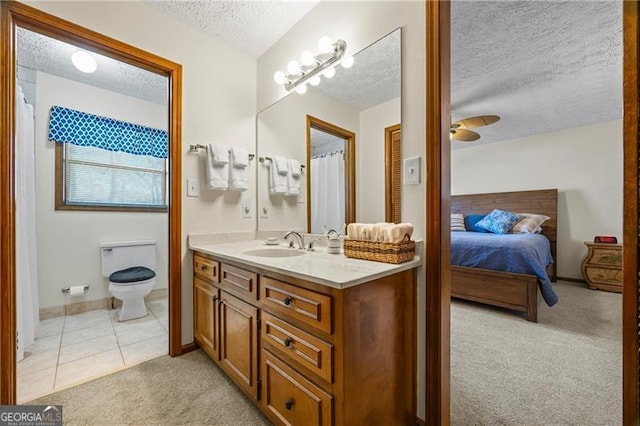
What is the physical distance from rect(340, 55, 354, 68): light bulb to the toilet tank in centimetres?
289

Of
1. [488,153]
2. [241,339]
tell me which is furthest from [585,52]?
[241,339]

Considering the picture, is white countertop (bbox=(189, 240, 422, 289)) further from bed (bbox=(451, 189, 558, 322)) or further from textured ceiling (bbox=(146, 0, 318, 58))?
bed (bbox=(451, 189, 558, 322))

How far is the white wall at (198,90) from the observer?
1.69 metres

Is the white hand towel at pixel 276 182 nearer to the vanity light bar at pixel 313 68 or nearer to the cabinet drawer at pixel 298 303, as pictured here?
the vanity light bar at pixel 313 68

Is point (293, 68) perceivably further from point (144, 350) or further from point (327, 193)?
point (144, 350)

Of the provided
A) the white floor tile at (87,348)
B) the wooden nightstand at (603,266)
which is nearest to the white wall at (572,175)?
the wooden nightstand at (603,266)

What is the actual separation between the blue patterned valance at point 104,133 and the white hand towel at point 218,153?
2.13 feet

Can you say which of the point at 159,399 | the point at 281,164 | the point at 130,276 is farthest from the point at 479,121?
the point at 130,276

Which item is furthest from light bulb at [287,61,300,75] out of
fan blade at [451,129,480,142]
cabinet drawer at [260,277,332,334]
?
fan blade at [451,129,480,142]

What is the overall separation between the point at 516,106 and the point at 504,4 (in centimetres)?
196

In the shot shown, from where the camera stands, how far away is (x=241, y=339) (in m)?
1.38

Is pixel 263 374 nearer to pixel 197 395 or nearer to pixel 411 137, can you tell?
pixel 197 395

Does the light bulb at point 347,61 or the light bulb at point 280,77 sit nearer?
the light bulb at point 347,61

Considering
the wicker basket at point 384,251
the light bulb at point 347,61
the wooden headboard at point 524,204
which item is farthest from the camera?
the wooden headboard at point 524,204
